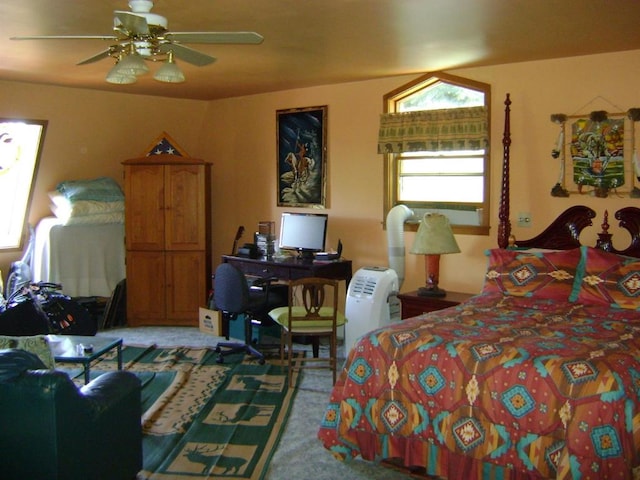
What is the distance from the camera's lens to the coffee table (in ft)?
13.4

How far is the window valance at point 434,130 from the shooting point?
209 inches

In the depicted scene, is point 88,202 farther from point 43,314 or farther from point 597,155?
point 597,155

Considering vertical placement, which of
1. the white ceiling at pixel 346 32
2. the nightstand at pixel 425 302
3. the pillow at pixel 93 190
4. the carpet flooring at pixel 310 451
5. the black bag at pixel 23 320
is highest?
the white ceiling at pixel 346 32

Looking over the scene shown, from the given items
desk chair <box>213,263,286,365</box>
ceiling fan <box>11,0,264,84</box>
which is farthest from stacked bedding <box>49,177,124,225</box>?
ceiling fan <box>11,0,264,84</box>

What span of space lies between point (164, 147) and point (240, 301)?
89.7 inches

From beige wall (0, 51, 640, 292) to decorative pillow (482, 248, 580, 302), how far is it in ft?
1.81

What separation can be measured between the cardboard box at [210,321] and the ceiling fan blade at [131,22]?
3.74 m

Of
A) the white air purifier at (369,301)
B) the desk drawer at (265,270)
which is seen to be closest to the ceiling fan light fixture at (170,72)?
the white air purifier at (369,301)

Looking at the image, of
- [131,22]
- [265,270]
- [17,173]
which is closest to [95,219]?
[17,173]

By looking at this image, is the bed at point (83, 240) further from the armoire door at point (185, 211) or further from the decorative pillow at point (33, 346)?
the decorative pillow at point (33, 346)

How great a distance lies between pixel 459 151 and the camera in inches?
219

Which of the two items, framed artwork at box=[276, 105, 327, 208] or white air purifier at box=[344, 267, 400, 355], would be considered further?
framed artwork at box=[276, 105, 327, 208]

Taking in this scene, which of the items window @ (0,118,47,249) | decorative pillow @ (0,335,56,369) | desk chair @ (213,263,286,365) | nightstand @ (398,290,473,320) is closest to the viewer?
decorative pillow @ (0,335,56,369)

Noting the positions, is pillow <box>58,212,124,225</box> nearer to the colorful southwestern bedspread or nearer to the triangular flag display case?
the triangular flag display case
